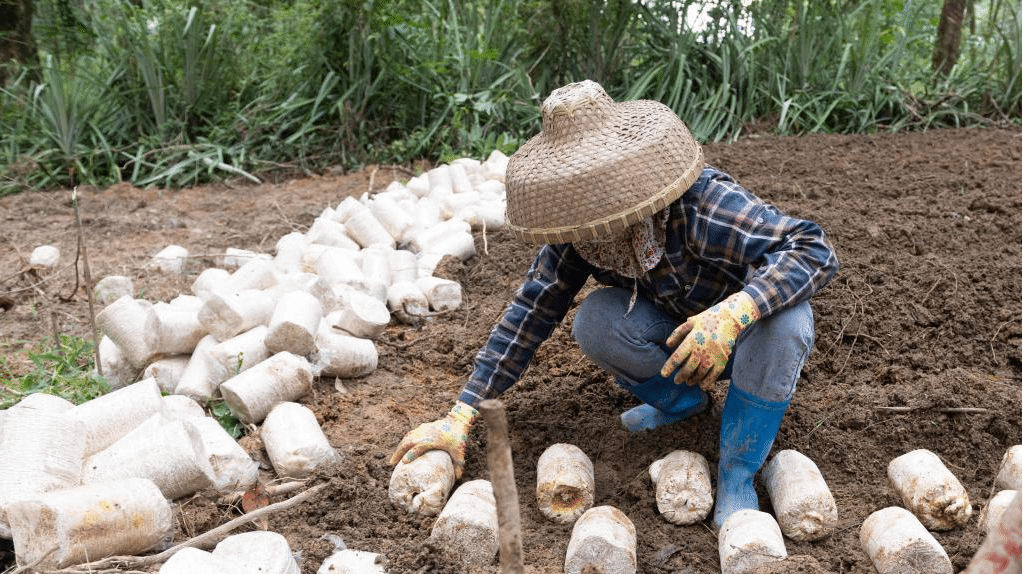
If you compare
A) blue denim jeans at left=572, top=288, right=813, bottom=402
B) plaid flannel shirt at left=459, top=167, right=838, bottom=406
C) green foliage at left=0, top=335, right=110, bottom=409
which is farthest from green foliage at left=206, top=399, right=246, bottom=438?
blue denim jeans at left=572, top=288, right=813, bottom=402

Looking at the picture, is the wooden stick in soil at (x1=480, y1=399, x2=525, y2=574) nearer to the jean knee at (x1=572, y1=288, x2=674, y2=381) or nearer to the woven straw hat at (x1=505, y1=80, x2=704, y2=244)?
the woven straw hat at (x1=505, y1=80, x2=704, y2=244)

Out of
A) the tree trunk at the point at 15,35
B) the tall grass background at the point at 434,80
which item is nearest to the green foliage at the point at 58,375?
the tall grass background at the point at 434,80

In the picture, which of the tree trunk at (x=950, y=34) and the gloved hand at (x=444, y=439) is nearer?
the gloved hand at (x=444, y=439)

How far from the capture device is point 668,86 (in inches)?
267

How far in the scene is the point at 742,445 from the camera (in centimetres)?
240

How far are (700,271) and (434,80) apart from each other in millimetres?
4684

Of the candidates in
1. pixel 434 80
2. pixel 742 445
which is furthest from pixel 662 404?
pixel 434 80

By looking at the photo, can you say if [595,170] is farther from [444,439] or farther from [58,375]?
[58,375]

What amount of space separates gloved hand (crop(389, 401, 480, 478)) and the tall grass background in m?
3.92

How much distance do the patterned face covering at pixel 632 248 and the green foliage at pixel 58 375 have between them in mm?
1752

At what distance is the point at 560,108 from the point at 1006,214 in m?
2.85

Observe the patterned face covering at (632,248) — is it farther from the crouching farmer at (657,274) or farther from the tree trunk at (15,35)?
the tree trunk at (15,35)

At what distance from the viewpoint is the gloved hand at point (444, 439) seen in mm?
2529

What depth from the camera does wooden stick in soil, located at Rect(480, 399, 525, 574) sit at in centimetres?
126
